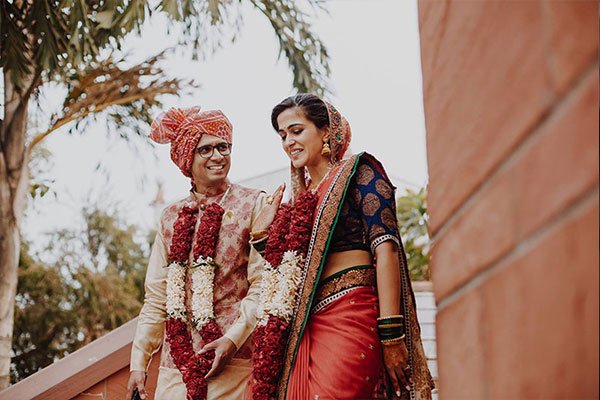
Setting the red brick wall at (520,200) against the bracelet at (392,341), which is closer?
the red brick wall at (520,200)

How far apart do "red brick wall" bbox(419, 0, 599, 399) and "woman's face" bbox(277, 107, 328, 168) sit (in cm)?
253

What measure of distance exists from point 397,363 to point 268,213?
3.34ft

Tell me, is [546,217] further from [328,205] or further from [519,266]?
[328,205]

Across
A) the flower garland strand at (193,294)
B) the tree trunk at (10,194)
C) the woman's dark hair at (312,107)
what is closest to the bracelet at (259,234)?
the flower garland strand at (193,294)

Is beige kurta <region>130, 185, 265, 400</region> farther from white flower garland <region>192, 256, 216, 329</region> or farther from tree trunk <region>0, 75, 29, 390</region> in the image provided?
tree trunk <region>0, 75, 29, 390</region>

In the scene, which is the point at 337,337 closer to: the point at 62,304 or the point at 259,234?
the point at 259,234

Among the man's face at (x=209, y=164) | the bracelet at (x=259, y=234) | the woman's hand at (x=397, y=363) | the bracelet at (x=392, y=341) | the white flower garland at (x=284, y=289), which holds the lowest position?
the woman's hand at (x=397, y=363)

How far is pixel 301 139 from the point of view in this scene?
348cm

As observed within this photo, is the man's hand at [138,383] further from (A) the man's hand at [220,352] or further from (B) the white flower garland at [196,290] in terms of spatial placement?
(A) the man's hand at [220,352]

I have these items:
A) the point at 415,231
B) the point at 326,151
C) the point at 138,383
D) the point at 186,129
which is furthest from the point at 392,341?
the point at 415,231

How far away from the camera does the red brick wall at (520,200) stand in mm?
576

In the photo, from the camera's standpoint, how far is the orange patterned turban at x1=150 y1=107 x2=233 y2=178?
13.3 ft

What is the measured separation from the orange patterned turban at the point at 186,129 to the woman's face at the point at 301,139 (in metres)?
0.64

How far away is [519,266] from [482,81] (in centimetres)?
21
